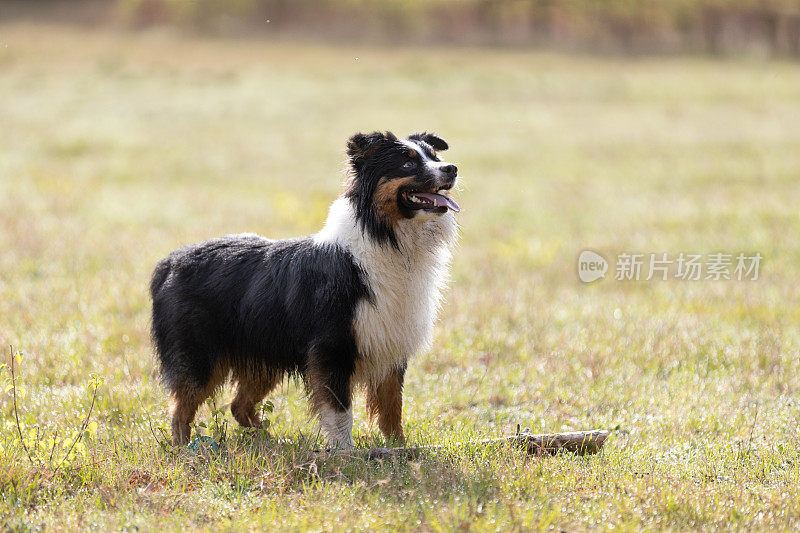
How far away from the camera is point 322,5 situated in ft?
147

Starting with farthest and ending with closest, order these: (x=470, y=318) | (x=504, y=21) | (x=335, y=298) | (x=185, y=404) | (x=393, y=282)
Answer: (x=504, y=21) → (x=470, y=318) → (x=185, y=404) → (x=393, y=282) → (x=335, y=298)

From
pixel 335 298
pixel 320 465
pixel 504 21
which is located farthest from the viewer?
pixel 504 21

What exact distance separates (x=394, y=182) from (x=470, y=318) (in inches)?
163

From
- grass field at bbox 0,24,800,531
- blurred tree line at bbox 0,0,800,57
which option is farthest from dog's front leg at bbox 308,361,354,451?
blurred tree line at bbox 0,0,800,57

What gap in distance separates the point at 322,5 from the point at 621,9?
16.5 metres

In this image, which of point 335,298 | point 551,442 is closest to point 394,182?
point 335,298

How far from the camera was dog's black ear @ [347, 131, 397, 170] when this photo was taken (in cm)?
528

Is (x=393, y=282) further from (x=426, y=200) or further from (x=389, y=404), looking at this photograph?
(x=389, y=404)

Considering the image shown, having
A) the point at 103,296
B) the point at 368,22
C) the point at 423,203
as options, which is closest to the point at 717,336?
the point at 423,203

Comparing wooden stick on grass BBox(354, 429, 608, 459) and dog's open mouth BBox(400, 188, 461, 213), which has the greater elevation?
dog's open mouth BBox(400, 188, 461, 213)

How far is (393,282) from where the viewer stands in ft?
17.7

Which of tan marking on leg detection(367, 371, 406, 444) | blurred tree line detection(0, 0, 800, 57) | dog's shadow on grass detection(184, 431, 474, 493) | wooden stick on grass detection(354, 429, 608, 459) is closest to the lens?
dog's shadow on grass detection(184, 431, 474, 493)

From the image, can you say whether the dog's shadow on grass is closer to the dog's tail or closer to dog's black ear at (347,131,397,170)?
the dog's tail

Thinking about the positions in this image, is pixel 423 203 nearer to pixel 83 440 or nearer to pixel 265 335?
pixel 265 335
